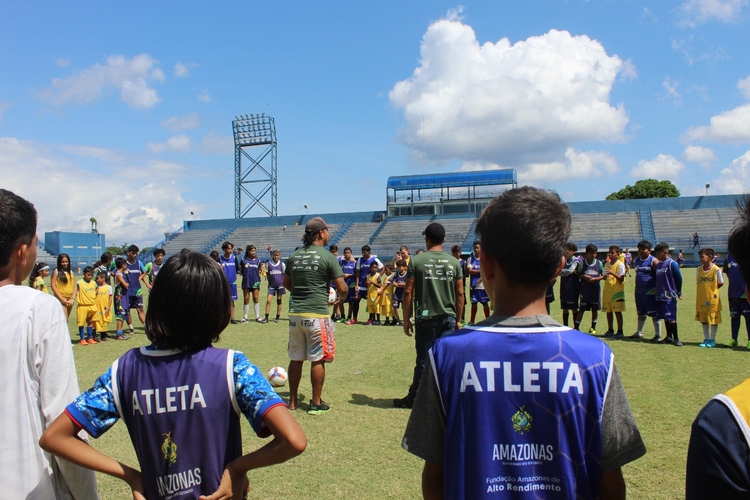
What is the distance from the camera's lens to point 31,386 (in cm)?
205

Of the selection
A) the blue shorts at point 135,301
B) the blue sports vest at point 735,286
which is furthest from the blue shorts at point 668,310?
the blue shorts at point 135,301

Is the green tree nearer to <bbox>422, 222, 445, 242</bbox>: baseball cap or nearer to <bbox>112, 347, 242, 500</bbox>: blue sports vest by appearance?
<bbox>422, 222, 445, 242</bbox>: baseball cap

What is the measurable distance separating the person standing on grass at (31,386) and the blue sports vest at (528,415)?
1550mm

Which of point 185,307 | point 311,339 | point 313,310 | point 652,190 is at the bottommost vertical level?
point 311,339

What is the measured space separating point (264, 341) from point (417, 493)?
7.63 meters

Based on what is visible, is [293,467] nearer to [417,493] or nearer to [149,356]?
[417,493]

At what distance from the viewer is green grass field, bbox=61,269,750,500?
13.9 feet

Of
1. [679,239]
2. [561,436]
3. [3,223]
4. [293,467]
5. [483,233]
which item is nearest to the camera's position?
[561,436]

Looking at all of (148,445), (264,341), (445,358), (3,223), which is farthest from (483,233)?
(264,341)

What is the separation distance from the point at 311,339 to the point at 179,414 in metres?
4.09

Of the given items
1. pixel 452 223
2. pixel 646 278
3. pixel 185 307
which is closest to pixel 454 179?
pixel 452 223

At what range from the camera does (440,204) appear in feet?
182

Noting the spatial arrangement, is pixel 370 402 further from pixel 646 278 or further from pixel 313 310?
pixel 646 278

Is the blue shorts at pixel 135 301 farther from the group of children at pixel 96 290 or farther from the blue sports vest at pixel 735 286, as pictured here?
the blue sports vest at pixel 735 286
